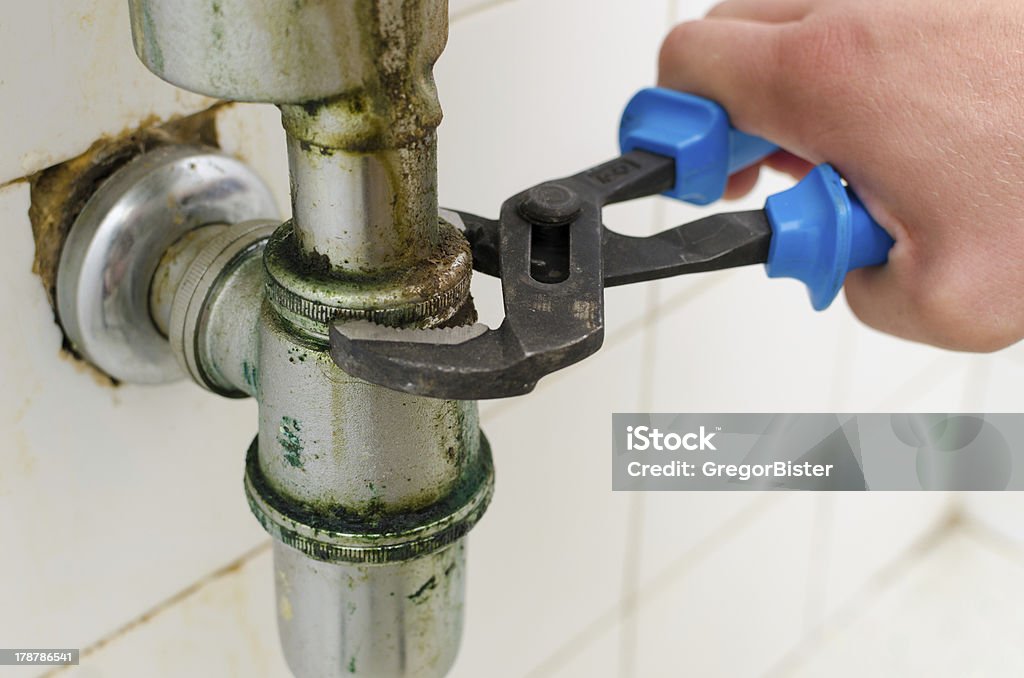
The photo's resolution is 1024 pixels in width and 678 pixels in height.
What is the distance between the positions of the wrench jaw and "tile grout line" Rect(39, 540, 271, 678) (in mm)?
215

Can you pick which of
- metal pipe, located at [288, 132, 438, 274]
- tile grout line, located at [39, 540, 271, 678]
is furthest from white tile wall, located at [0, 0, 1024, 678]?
metal pipe, located at [288, 132, 438, 274]

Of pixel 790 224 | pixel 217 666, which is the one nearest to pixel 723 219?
pixel 790 224

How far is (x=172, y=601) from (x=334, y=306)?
219 millimetres

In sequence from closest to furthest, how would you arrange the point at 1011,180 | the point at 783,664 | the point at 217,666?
A: the point at 1011,180, the point at 217,666, the point at 783,664

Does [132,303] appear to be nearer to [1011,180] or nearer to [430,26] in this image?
[430,26]

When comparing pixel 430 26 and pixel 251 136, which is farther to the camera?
pixel 251 136

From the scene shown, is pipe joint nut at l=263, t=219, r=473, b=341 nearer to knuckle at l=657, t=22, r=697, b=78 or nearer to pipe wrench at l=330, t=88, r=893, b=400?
pipe wrench at l=330, t=88, r=893, b=400

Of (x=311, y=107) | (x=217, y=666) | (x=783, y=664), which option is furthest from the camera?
(x=783, y=664)

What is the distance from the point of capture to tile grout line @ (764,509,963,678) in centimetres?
89

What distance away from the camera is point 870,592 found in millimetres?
944

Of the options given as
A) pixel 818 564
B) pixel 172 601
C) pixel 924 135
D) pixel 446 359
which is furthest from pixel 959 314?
pixel 818 564

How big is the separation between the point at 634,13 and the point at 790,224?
18 centimetres

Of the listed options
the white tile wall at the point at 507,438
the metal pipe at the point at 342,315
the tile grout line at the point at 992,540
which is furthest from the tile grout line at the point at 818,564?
the metal pipe at the point at 342,315

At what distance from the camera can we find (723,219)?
1.17ft
